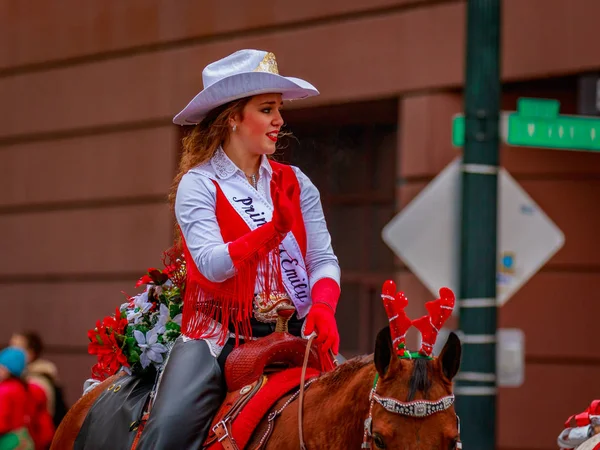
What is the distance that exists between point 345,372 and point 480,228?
2.86 meters

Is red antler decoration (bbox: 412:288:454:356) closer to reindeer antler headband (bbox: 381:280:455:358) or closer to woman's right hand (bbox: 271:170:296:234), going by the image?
reindeer antler headband (bbox: 381:280:455:358)

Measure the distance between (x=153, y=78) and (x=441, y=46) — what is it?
4.04m

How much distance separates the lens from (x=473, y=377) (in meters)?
6.53

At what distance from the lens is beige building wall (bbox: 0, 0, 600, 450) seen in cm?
1040

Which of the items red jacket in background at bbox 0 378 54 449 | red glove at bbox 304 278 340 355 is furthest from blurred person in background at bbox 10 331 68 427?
red glove at bbox 304 278 340 355

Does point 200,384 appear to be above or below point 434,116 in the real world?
below

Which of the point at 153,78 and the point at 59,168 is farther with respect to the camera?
the point at 59,168

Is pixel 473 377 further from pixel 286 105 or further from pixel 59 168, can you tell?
pixel 59 168

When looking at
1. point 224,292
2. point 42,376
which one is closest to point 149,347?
point 224,292

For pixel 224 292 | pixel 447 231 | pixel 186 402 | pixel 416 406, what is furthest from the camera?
pixel 447 231

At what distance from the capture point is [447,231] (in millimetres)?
6715

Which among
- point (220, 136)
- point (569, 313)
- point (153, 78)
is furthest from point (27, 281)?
point (220, 136)

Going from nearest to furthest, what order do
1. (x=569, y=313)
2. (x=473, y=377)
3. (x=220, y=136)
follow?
1. (x=220, y=136)
2. (x=473, y=377)
3. (x=569, y=313)

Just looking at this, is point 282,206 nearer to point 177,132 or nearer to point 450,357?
point 450,357
